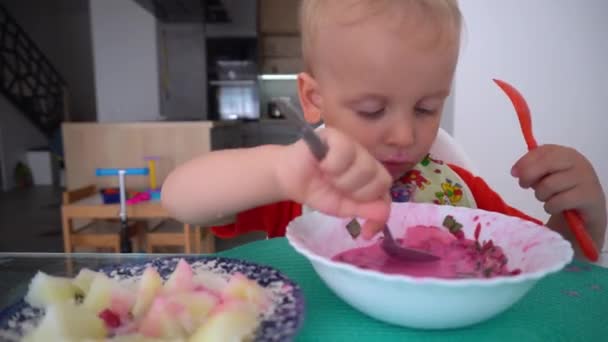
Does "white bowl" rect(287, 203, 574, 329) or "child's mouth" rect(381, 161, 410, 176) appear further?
"child's mouth" rect(381, 161, 410, 176)

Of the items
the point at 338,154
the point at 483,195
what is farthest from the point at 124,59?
the point at 338,154

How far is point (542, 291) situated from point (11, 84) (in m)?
6.78

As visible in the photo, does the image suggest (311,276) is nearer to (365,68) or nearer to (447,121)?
(365,68)

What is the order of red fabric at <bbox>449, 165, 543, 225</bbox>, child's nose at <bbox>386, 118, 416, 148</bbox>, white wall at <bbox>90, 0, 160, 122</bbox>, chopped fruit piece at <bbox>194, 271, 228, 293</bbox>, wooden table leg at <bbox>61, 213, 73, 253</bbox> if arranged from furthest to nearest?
white wall at <bbox>90, 0, 160, 122</bbox>
wooden table leg at <bbox>61, 213, 73, 253</bbox>
red fabric at <bbox>449, 165, 543, 225</bbox>
child's nose at <bbox>386, 118, 416, 148</bbox>
chopped fruit piece at <bbox>194, 271, 228, 293</bbox>

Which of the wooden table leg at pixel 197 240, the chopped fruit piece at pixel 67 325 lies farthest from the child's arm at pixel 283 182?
the wooden table leg at pixel 197 240

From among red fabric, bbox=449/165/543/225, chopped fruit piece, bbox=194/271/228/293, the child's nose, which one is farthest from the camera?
red fabric, bbox=449/165/543/225

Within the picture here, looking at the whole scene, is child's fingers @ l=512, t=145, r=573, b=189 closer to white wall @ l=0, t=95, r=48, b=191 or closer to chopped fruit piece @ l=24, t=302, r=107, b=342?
chopped fruit piece @ l=24, t=302, r=107, b=342

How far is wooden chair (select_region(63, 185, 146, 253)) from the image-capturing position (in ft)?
7.17

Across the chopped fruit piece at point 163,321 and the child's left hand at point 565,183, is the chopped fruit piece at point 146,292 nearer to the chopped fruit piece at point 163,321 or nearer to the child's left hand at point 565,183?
the chopped fruit piece at point 163,321

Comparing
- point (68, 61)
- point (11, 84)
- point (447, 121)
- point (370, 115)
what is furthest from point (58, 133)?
point (370, 115)

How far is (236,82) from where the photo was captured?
546 cm

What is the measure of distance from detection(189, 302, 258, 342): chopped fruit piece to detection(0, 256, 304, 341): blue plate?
0.01 metres

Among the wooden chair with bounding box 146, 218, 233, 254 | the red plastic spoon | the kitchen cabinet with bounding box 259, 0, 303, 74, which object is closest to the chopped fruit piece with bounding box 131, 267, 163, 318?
the red plastic spoon

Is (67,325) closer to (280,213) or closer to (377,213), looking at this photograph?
(377,213)
